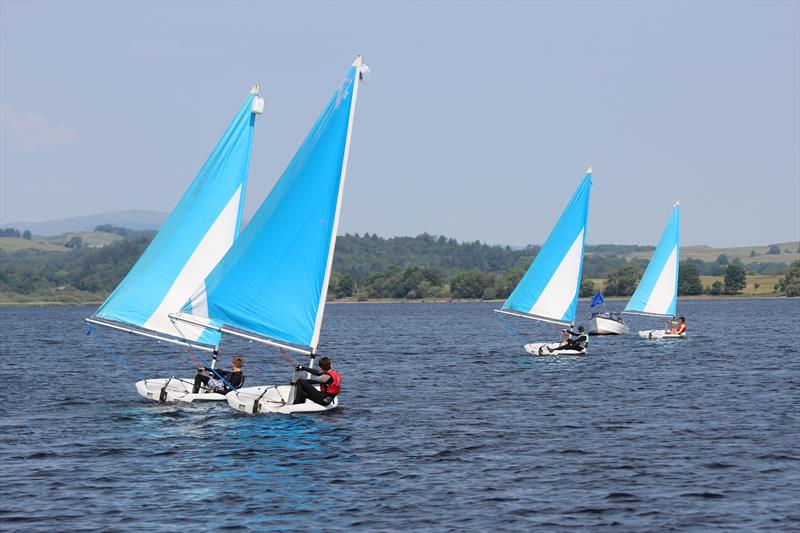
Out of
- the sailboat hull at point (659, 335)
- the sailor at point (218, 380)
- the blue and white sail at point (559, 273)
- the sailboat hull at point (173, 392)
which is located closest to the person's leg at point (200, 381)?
A: the sailor at point (218, 380)

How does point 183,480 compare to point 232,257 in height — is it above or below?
below

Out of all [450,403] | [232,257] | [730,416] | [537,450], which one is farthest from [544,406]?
[232,257]

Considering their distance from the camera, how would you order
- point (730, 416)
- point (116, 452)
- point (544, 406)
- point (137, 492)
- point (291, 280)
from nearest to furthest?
point (137, 492) < point (116, 452) < point (291, 280) < point (730, 416) < point (544, 406)

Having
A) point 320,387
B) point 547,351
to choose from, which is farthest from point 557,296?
point 320,387

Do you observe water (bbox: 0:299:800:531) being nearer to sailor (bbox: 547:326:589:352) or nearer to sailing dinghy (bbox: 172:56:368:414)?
sailing dinghy (bbox: 172:56:368:414)

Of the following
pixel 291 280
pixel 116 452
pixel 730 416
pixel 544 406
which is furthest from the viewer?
pixel 544 406

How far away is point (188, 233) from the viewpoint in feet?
136

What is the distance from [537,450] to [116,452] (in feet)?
39.8

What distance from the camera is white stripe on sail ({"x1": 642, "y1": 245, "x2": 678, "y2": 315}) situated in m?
93.1

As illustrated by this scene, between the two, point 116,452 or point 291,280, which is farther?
point 291,280

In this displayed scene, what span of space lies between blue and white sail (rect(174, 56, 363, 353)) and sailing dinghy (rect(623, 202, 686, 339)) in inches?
2379

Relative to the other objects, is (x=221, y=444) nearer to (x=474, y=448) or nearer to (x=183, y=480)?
(x=183, y=480)

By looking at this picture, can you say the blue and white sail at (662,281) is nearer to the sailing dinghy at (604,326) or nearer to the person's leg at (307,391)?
the sailing dinghy at (604,326)

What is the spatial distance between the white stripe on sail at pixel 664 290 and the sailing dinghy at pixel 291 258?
202 feet
